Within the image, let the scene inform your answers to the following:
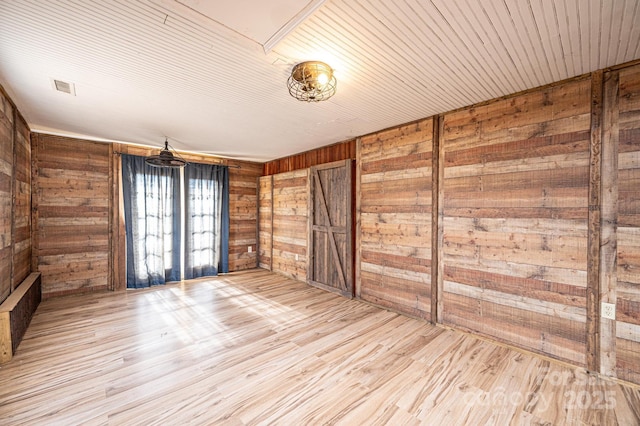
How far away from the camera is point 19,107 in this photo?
9.20 ft

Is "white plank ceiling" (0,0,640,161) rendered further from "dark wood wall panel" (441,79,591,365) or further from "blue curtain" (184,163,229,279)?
"blue curtain" (184,163,229,279)

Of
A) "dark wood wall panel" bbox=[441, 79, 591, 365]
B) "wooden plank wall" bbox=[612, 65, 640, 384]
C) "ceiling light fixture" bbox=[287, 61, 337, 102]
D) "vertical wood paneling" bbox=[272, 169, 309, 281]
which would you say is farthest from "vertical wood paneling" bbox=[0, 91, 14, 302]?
"wooden plank wall" bbox=[612, 65, 640, 384]

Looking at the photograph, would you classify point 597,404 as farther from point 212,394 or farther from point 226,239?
point 226,239

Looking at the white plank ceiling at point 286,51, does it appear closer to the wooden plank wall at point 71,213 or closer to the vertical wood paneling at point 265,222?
the wooden plank wall at point 71,213

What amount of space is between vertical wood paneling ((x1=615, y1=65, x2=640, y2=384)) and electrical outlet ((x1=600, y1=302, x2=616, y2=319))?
0.09 feet

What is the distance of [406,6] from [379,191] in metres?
2.36

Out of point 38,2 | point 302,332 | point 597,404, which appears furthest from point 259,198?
point 597,404

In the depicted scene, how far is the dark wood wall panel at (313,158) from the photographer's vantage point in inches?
161

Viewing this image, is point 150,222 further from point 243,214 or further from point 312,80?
point 312,80

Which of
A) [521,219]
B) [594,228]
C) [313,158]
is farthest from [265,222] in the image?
[594,228]

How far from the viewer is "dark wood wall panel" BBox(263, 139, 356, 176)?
4.10 meters

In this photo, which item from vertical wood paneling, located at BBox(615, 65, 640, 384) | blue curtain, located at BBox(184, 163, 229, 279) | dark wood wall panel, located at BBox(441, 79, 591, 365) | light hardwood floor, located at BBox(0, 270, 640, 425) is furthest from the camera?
blue curtain, located at BBox(184, 163, 229, 279)

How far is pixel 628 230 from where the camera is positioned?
1.96m

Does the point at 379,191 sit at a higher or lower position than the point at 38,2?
lower
